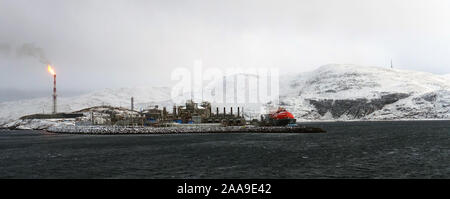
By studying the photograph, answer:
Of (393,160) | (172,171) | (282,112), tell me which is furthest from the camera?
(282,112)

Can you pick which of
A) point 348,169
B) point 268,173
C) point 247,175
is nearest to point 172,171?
point 247,175

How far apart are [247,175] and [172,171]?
30.3 ft

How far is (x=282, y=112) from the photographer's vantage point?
146 meters

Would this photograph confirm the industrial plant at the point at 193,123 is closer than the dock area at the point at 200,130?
No

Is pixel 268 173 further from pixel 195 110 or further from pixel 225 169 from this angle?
pixel 195 110

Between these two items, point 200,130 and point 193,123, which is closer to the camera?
point 200,130

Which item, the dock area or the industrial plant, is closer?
the dock area

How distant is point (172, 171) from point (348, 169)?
21296 millimetres
